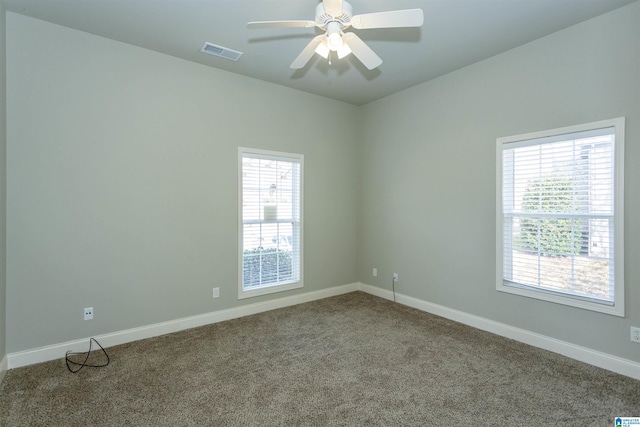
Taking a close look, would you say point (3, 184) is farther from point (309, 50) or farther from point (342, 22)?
point (342, 22)

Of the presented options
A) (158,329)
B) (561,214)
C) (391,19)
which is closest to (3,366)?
(158,329)

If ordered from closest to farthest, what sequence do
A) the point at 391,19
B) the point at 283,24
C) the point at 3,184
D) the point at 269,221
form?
1. the point at 391,19
2. the point at 283,24
3. the point at 3,184
4. the point at 269,221

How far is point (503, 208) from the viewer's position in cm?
332

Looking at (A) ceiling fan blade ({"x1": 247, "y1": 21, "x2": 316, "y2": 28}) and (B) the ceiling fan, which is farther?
(A) ceiling fan blade ({"x1": 247, "y1": 21, "x2": 316, "y2": 28})

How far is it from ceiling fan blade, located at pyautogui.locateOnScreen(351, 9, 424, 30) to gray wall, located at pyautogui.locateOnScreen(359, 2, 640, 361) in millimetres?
1764

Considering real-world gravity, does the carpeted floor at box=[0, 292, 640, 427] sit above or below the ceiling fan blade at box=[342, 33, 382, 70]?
below

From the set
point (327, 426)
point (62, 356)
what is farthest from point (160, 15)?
point (327, 426)

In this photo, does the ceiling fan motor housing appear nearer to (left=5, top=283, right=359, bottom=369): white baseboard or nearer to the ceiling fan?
the ceiling fan

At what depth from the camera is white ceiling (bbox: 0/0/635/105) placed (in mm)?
2525

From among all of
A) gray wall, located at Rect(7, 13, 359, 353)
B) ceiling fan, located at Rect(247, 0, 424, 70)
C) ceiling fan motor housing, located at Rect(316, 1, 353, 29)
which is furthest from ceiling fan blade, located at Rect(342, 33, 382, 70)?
gray wall, located at Rect(7, 13, 359, 353)

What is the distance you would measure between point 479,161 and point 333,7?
2.34m

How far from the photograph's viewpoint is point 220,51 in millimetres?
3277

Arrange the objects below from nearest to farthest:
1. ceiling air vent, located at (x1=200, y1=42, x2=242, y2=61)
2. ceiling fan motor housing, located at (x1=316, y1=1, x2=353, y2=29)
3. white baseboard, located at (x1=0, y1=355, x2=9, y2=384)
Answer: ceiling fan motor housing, located at (x1=316, y1=1, x2=353, y2=29) → white baseboard, located at (x1=0, y1=355, x2=9, y2=384) → ceiling air vent, located at (x1=200, y1=42, x2=242, y2=61)

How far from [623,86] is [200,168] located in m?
3.95
